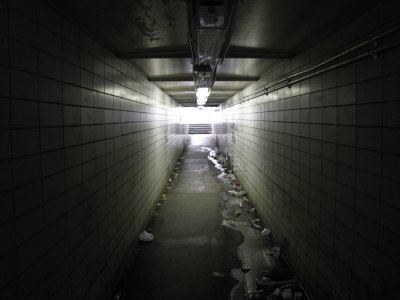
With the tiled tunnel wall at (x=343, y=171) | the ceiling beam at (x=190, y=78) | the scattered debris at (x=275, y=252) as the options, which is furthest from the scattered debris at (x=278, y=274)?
the ceiling beam at (x=190, y=78)

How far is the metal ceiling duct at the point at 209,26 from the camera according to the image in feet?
6.12

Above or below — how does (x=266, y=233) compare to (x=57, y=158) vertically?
below

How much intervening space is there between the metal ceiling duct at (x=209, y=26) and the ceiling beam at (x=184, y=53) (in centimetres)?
22

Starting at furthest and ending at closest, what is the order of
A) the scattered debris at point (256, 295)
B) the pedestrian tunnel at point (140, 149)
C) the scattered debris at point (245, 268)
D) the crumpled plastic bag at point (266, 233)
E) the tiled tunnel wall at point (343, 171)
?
the crumpled plastic bag at point (266, 233) < the scattered debris at point (245, 268) < the scattered debris at point (256, 295) < the tiled tunnel wall at point (343, 171) < the pedestrian tunnel at point (140, 149)

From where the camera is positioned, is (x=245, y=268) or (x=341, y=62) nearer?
(x=341, y=62)

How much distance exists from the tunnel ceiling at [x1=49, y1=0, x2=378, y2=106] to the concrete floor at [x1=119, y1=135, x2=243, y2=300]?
287cm

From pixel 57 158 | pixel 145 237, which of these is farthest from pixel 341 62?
pixel 145 237

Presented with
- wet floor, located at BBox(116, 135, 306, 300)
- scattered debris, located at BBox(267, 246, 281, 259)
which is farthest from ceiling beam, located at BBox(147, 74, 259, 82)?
scattered debris, located at BBox(267, 246, 281, 259)

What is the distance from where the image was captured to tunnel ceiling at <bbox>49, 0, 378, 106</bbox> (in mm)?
2135

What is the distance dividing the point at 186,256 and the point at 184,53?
9.49ft

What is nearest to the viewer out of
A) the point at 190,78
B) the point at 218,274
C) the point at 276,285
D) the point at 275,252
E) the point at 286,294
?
the point at 286,294

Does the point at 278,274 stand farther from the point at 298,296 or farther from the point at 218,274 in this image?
the point at 218,274

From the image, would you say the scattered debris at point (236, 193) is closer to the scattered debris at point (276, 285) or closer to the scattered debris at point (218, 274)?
the scattered debris at point (218, 274)

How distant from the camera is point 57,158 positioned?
2146 millimetres
